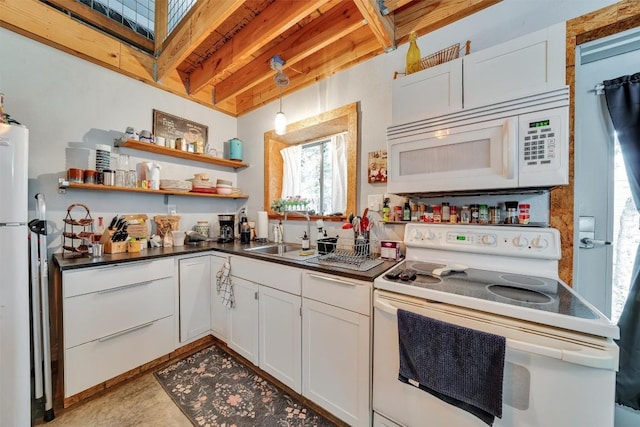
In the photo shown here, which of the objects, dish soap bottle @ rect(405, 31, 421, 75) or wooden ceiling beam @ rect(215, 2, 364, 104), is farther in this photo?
wooden ceiling beam @ rect(215, 2, 364, 104)

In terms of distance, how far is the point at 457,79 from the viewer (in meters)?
1.30

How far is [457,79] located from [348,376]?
177 centimetres

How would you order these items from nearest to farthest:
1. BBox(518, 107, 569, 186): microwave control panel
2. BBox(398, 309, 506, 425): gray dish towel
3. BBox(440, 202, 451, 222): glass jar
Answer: BBox(398, 309, 506, 425): gray dish towel < BBox(518, 107, 569, 186): microwave control panel < BBox(440, 202, 451, 222): glass jar

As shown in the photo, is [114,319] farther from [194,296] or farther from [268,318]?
[268,318]

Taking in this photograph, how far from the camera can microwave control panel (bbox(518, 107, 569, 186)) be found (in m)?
1.06

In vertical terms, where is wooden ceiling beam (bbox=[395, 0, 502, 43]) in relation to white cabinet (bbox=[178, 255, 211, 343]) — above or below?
above

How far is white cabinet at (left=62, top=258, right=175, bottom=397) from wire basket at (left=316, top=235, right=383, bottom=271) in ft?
4.33

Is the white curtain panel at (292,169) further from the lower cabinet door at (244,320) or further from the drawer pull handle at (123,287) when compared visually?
the drawer pull handle at (123,287)

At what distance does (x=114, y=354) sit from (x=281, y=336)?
3.89 feet

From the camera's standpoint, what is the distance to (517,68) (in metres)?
1.15

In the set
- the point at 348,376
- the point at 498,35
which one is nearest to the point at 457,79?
the point at 498,35

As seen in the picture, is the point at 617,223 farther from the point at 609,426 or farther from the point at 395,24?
the point at 395,24

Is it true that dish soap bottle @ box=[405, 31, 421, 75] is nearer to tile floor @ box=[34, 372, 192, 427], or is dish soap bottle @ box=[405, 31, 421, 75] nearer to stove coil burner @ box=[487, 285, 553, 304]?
stove coil burner @ box=[487, 285, 553, 304]

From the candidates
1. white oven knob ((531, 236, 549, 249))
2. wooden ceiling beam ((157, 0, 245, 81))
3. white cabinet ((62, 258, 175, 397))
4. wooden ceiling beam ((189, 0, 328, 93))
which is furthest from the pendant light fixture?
white oven knob ((531, 236, 549, 249))
